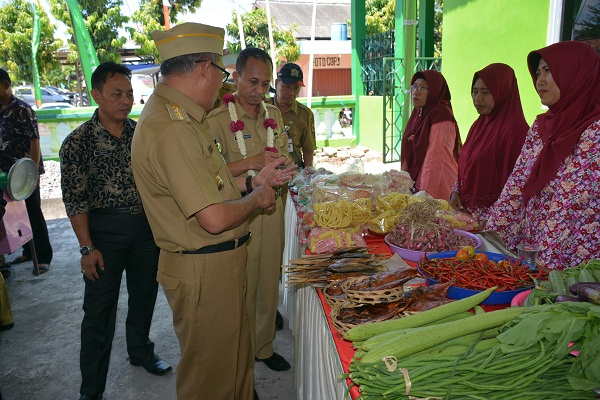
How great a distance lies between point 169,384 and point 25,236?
2.98 meters

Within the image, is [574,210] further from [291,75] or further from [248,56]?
[291,75]

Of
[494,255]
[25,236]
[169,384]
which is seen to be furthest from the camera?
[25,236]

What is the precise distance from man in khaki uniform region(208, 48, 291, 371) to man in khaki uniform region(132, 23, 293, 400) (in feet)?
2.30

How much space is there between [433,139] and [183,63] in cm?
240

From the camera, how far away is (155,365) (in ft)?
10.5

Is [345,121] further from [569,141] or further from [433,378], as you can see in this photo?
[433,378]

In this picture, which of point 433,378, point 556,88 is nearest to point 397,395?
point 433,378

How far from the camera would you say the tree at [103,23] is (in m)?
20.8

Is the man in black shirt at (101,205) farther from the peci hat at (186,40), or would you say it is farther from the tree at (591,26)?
the tree at (591,26)

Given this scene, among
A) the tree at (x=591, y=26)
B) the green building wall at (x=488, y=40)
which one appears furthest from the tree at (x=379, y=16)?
the tree at (x=591, y=26)

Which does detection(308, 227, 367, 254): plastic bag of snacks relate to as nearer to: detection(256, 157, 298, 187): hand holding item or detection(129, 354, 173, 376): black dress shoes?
detection(256, 157, 298, 187): hand holding item

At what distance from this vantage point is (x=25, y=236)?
4.93m

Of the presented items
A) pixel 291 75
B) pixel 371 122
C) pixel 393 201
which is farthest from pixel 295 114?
pixel 371 122

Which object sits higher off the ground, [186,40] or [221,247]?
[186,40]
